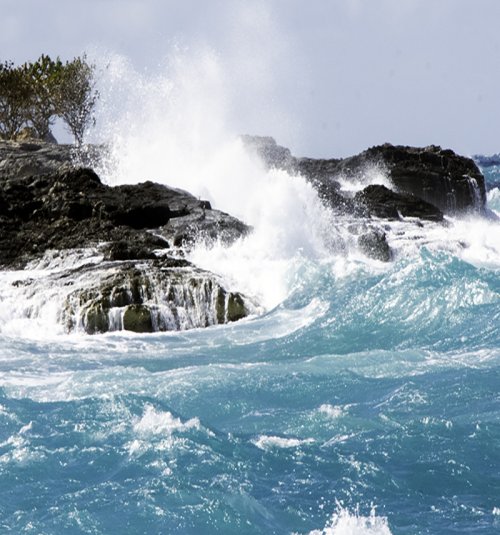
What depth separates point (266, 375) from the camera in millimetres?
11727

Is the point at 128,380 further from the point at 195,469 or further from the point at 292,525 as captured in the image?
the point at 292,525

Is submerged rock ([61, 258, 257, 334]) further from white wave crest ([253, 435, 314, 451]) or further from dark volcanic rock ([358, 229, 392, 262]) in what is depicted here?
white wave crest ([253, 435, 314, 451])

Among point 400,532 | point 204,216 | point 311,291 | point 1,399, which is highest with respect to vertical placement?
point 204,216

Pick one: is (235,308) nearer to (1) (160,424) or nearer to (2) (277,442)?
(1) (160,424)

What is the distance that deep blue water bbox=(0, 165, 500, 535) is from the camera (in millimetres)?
7176

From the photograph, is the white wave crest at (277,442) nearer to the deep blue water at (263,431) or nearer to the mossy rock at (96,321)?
the deep blue water at (263,431)

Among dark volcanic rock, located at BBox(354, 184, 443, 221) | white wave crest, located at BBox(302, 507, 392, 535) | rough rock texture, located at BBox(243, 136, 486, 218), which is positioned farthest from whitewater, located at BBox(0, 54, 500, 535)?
rough rock texture, located at BBox(243, 136, 486, 218)

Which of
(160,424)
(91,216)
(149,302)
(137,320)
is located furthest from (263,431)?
(91,216)

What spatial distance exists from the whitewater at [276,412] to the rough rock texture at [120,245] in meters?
0.55

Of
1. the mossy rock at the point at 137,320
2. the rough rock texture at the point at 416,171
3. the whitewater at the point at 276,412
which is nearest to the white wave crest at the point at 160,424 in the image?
the whitewater at the point at 276,412

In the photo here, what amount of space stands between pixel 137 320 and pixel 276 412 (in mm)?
6962

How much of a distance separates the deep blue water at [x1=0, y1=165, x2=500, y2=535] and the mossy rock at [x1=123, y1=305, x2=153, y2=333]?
111 cm

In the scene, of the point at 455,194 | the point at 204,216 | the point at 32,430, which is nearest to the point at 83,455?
the point at 32,430

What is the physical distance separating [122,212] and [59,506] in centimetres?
1646
